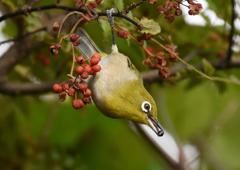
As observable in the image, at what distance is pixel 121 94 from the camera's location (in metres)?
0.96

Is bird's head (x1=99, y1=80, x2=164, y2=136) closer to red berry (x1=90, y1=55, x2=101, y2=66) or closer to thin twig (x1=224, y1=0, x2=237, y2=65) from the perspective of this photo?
red berry (x1=90, y1=55, x2=101, y2=66)

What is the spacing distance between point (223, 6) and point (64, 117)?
1.09m

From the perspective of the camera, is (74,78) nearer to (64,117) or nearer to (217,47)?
(217,47)

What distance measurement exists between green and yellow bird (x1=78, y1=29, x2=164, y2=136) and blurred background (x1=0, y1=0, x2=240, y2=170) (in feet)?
1.92

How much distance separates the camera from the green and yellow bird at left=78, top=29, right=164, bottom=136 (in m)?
0.96

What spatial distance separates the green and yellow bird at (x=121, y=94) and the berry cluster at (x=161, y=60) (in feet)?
0.36

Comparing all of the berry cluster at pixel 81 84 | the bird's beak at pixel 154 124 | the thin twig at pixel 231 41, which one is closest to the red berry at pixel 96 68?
the berry cluster at pixel 81 84

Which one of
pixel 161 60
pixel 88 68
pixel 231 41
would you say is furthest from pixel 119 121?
pixel 88 68

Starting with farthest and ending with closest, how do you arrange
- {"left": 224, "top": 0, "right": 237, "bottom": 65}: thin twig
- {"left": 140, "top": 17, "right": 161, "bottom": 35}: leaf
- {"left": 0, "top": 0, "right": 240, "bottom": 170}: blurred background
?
{"left": 0, "top": 0, "right": 240, "bottom": 170}: blurred background, {"left": 224, "top": 0, "right": 237, "bottom": 65}: thin twig, {"left": 140, "top": 17, "right": 161, "bottom": 35}: leaf

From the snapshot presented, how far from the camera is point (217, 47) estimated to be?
1.77m

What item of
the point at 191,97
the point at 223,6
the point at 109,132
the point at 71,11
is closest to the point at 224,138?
the point at 191,97

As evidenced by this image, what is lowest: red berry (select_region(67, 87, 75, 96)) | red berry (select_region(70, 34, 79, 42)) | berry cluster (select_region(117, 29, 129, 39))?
red berry (select_region(67, 87, 75, 96))

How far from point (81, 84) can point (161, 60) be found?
186 mm

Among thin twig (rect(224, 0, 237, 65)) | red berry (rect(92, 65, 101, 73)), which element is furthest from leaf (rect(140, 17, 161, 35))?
thin twig (rect(224, 0, 237, 65))
